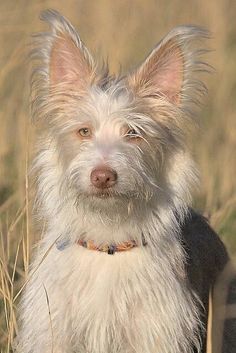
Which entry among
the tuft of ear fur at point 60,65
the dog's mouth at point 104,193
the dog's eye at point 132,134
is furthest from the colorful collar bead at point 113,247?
the tuft of ear fur at point 60,65

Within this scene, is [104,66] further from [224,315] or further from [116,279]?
[224,315]

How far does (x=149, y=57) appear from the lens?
630cm

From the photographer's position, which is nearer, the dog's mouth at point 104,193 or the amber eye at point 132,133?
the dog's mouth at point 104,193

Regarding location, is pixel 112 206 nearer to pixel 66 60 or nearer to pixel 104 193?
pixel 104 193

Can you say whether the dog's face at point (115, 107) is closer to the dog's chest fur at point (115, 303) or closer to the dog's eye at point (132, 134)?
the dog's eye at point (132, 134)

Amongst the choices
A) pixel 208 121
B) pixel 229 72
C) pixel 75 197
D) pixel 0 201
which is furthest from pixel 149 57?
pixel 229 72

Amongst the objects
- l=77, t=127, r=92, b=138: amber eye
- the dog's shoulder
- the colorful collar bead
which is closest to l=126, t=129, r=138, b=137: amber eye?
l=77, t=127, r=92, b=138: amber eye

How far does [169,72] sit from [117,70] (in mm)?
1722

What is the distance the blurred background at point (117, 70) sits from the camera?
8.04 meters

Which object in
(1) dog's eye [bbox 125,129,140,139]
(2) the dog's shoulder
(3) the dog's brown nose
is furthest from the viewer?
(2) the dog's shoulder

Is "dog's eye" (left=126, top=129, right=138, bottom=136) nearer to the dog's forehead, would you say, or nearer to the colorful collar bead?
the dog's forehead

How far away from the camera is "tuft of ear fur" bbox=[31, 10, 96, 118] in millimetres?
6324

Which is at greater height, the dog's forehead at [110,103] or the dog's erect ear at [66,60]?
the dog's erect ear at [66,60]

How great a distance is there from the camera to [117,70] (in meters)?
8.08
